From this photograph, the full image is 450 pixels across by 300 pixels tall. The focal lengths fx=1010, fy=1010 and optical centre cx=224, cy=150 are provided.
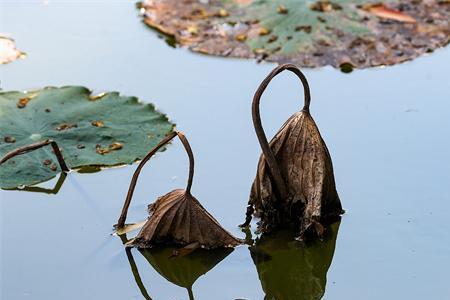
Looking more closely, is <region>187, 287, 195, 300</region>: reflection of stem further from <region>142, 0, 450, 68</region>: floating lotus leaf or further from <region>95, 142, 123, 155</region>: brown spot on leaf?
<region>142, 0, 450, 68</region>: floating lotus leaf

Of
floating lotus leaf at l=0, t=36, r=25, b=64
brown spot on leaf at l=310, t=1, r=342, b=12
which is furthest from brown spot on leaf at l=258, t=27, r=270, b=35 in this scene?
floating lotus leaf at l=0, t=36, r=25, b=64

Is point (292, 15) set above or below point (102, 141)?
above

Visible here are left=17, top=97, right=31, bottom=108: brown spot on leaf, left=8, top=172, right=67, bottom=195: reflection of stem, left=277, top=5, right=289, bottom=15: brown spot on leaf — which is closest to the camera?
left=8, top=172, right=67, bottom=195: reflection of stem

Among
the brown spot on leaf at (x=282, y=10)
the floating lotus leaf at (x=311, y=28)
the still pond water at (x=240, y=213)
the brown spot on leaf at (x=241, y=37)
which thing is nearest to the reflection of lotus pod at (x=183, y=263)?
the still pond water at (x=240, y=213)

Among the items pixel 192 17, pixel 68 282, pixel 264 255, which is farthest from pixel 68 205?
pixel 192 17

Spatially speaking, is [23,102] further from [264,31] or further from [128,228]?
[264,31]

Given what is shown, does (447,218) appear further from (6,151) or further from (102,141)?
(6,151)
